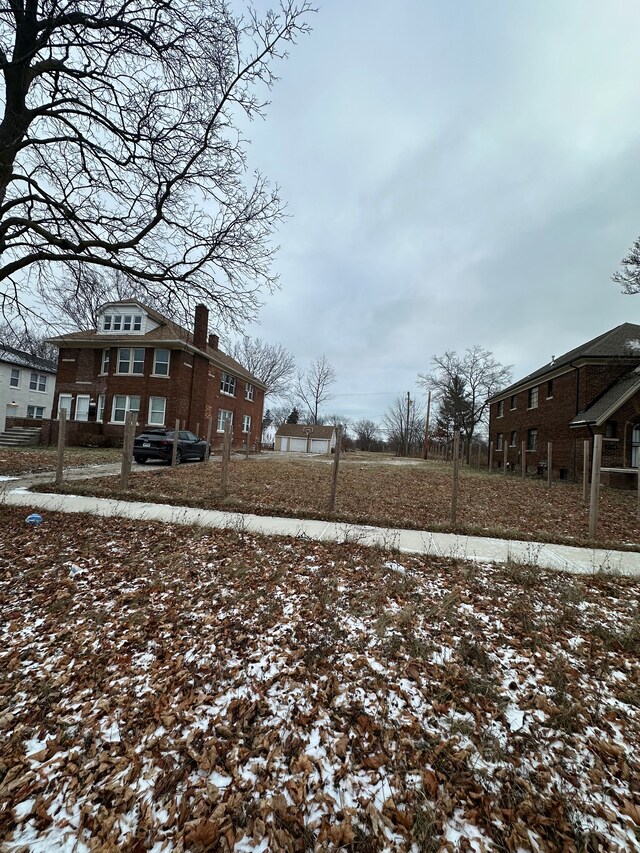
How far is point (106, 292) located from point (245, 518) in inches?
235

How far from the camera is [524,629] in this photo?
3.51 m

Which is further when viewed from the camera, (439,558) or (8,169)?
(8,169)

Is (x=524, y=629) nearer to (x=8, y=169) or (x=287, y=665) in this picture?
(x=287, y=665)

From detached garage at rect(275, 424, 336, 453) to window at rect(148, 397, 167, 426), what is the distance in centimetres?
2668

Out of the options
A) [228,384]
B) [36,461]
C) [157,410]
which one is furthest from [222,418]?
[36,461]

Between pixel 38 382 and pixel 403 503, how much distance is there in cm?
3580

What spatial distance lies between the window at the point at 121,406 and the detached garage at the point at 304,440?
2690cm

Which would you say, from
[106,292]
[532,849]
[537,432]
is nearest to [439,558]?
[532,849]

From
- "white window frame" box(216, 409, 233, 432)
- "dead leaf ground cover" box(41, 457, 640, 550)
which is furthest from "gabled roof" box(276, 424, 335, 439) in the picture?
"dead leaf ground cover" box(41, 457, 640, 550)

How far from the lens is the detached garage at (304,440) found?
159 feet

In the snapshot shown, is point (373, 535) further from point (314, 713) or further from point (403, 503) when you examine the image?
point (314, 713)

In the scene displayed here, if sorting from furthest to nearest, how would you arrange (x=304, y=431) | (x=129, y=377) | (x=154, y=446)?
(x=304, y=431)
(x=129, y=377)
(x=154, y=446)

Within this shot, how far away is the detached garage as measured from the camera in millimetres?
48344

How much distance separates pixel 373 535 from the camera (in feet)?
21.2
